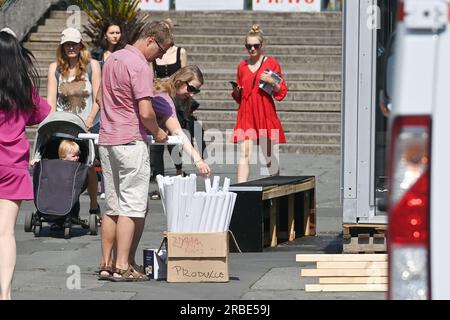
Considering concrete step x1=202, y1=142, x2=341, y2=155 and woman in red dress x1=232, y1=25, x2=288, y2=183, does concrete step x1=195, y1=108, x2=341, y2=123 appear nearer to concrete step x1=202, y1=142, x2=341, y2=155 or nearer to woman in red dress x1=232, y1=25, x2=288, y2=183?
concrete step x1=202, y1=142, x2=341, y2=155

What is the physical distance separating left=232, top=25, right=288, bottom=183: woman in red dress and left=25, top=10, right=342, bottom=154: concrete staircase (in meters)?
5.30

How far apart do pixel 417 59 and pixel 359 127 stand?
17.6ft

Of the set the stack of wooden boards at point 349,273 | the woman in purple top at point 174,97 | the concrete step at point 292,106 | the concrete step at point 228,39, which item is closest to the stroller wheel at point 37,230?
the woman in purple top at point 174,97

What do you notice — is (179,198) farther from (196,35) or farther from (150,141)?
(196,35)

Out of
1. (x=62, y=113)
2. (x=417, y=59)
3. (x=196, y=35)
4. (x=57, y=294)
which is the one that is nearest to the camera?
(x=417, y=59)

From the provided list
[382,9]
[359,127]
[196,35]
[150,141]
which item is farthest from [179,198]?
[196,35]

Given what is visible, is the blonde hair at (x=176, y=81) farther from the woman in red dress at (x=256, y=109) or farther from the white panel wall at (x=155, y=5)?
the white panel wall at (x=155, y=5)

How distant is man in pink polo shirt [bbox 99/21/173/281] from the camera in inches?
329

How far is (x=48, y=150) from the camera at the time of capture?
10.9 m

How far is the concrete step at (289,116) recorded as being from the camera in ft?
63.1

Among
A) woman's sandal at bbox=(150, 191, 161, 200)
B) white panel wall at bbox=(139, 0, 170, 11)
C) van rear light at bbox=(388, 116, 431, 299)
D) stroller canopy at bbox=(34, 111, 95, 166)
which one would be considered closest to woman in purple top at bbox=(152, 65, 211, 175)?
stroller canopy at bbox=(34, 111, 95, 166)

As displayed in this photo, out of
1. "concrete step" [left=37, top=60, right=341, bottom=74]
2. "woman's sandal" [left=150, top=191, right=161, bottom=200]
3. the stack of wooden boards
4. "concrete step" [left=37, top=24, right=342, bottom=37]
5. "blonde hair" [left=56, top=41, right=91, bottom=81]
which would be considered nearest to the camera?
the stack of wooden boards

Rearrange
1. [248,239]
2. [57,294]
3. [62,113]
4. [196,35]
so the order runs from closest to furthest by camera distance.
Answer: [57,294] → [248,239] → [62,113] → [196,35]

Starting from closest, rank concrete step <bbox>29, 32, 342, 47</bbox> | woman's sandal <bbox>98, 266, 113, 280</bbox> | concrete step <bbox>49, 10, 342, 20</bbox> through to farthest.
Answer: woman's sandal <bbox>98, 266, 113, 280</bbox>, concrete step <bbox>29, 32, 342, 47</bbox>, concrete step <bbox>49, 10, 342, 20</bbox>
